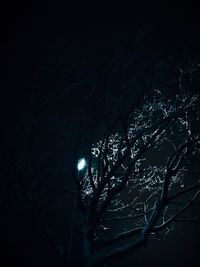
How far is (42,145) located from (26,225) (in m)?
3.42

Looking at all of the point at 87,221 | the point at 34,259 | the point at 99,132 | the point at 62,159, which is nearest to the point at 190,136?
the point at 87,221

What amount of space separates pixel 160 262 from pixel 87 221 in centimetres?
954

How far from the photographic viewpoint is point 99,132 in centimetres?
1255

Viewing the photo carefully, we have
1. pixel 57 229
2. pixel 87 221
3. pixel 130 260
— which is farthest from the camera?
pixel 130 260

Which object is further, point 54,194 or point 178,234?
point 178,234

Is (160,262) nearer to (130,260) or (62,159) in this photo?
A: (130,260)

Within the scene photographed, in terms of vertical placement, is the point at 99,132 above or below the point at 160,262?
above

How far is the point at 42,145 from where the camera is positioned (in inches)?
468

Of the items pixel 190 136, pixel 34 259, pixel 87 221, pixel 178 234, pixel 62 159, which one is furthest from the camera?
pixel 178 234

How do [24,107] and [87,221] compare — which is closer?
[87,221]

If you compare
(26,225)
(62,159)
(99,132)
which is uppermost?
(99,132)

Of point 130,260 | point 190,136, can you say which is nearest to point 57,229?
point 130,260

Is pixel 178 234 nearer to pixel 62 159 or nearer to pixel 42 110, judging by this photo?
pixel 62 159

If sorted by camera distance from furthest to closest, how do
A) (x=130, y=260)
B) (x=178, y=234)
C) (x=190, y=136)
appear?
(x=178, y=234) < (x=130, y=260) < (x=190, y=136)
